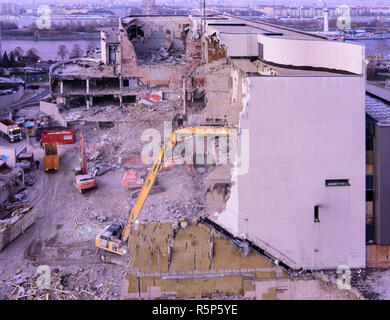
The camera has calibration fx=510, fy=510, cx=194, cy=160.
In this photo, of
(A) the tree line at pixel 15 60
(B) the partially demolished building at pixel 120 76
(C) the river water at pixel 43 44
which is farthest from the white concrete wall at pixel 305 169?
(C) the river water at pixel 43 44

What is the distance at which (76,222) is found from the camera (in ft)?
20.7

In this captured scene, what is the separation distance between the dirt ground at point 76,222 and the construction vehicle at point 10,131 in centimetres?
120

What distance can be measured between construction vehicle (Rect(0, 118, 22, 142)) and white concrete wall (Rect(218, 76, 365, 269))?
6.47 m

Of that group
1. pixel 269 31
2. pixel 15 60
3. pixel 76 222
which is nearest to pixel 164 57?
pixel 269 31

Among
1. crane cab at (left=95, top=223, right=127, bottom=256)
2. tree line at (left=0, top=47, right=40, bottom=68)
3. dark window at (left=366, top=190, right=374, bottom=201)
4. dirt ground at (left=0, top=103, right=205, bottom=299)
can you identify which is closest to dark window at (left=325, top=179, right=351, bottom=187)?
dark window at (left=366, top=190, right=374, bottom=201)

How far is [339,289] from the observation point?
13.6ft

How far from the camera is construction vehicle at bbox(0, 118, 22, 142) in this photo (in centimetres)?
962

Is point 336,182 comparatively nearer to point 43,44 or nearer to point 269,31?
point 269,31

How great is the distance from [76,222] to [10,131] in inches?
161

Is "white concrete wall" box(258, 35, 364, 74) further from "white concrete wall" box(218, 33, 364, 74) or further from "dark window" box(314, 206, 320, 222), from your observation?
"dark window" box(314, 206, 320, 222)

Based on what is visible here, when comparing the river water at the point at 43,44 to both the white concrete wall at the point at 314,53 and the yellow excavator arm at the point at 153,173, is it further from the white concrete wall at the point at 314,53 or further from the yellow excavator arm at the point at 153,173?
the white concrete wall at the point at 314,53

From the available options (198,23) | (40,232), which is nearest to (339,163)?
(40,232)
